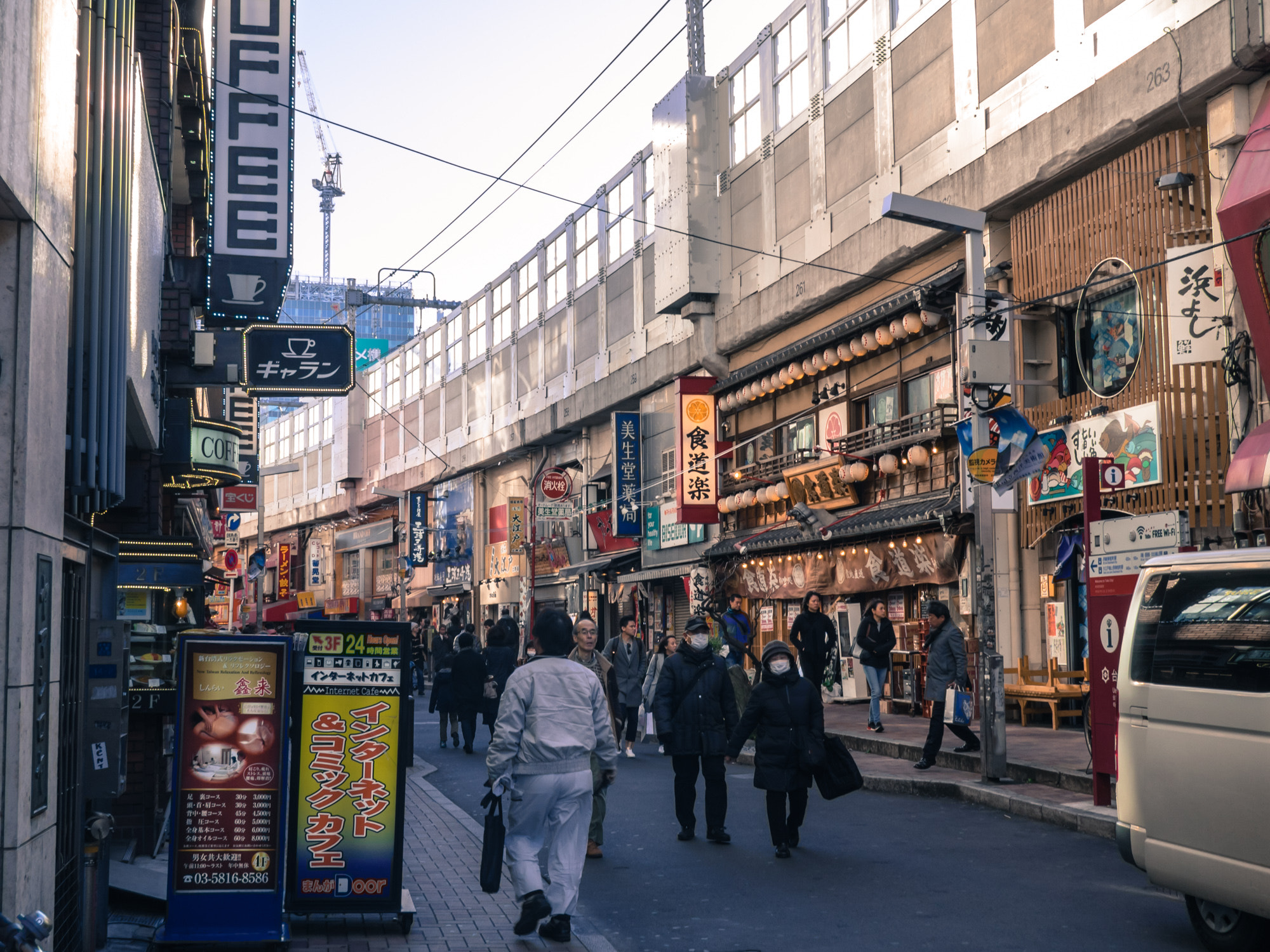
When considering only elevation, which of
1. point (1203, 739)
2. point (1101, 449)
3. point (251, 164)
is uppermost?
point (251, 164)

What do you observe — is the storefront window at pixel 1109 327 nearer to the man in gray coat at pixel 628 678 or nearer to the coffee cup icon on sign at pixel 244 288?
the man in gray coat at pixel 628 678

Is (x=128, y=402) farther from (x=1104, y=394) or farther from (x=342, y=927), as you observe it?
(x=1104, y=394)

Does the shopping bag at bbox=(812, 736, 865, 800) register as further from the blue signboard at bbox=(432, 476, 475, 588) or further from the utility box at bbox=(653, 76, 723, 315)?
the blue signboard at bbox=(432, 476, 475, 588)

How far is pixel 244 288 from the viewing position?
14906mm

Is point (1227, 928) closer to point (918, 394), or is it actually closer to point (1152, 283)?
point (1152, 283)

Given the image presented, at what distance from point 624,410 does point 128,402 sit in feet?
84.4

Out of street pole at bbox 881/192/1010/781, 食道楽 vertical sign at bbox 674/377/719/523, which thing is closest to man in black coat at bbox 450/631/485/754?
street pole at bbox 881/192/1010/781

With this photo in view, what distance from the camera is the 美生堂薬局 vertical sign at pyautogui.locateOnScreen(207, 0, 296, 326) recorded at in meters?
14.9

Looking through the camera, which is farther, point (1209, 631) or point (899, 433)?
point (899, 433)

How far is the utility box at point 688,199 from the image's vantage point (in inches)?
1157

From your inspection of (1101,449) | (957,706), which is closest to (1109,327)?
(1101,449)

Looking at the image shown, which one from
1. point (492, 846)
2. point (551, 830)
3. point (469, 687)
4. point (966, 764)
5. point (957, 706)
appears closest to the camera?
point (492, 846)

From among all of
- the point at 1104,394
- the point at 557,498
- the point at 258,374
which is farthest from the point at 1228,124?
the point at 557,498

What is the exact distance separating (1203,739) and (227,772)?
502 centimetres
